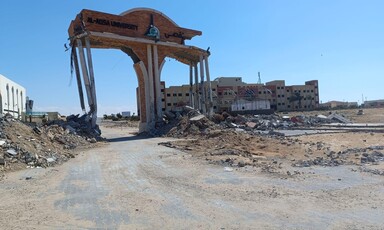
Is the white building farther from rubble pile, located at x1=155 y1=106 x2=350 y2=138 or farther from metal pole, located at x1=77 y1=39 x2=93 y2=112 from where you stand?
rubble pile, located at x1=155 y1=106 x2=350 y2=138

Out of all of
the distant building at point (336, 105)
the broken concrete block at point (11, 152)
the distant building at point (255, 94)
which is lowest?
the broken concrete block at point (11, 152)

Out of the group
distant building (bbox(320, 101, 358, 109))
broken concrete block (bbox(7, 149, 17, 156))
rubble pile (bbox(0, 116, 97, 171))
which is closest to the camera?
rubble pile (bbox(0, 116, 97, 171))

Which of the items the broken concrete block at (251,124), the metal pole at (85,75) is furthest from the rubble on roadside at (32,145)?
the broken concrete block at (251,124)

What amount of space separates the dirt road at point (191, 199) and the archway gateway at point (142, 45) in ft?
61.0

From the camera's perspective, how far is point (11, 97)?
179ft

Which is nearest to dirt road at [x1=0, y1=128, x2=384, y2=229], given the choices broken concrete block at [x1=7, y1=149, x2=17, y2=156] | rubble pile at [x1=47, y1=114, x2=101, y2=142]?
broken concrete block at [x1=7, y1=149, x2=17, y2=156]

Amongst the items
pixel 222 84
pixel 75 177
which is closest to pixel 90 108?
pixel 75 177

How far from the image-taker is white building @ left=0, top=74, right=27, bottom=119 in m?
48.2

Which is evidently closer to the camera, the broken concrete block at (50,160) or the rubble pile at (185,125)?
the broken concrete block at (50,160)

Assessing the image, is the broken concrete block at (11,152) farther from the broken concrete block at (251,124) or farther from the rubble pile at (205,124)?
the broken concrete block at (251,124)

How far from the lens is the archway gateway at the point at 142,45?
2930 centimetres

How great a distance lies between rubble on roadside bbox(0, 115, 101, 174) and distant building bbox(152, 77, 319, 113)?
2544 inches

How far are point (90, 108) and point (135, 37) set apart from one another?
26.8 ft

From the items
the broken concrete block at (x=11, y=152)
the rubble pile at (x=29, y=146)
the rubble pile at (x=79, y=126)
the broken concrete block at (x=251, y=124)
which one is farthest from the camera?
the broken concrete block at (x=251, y=124)
